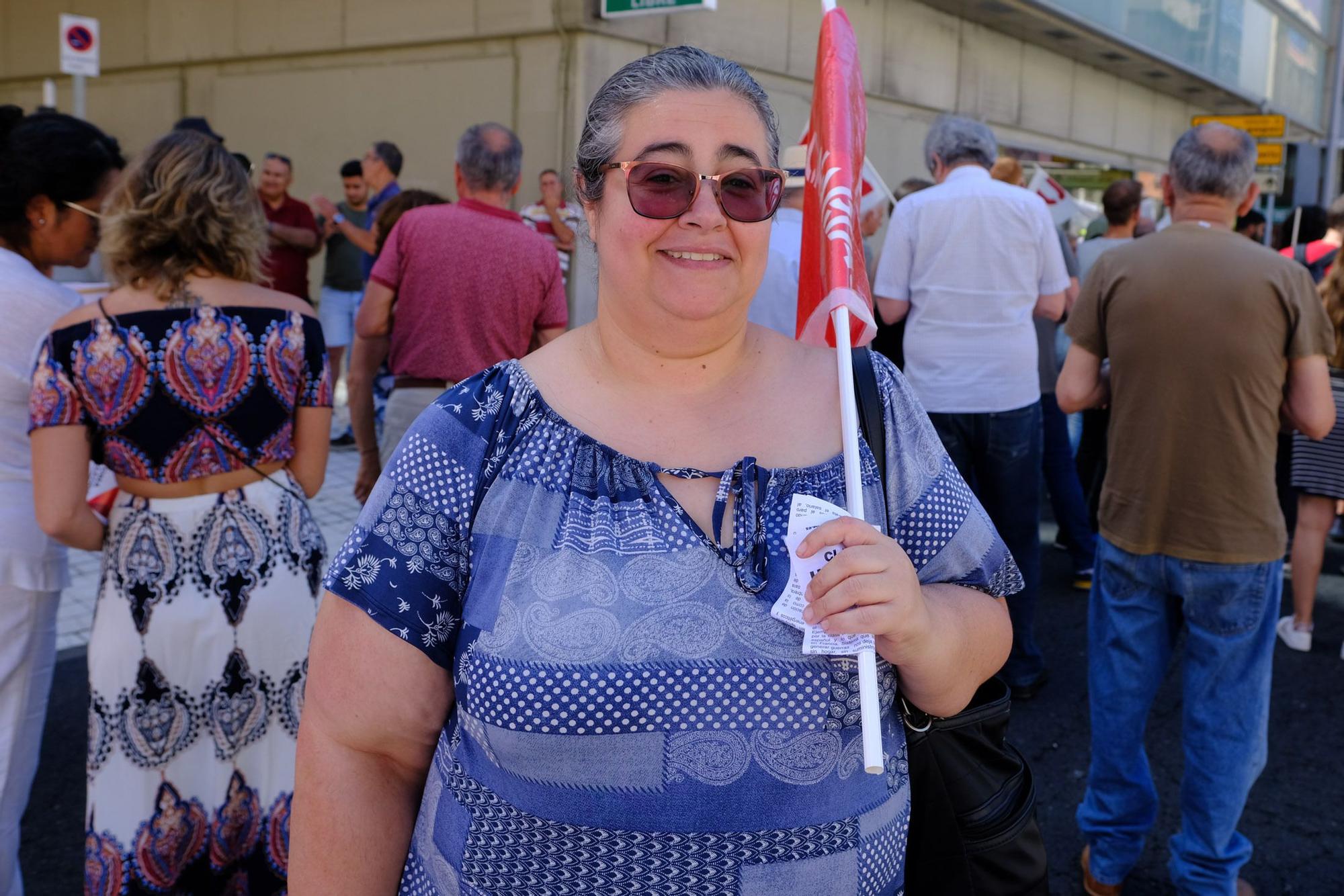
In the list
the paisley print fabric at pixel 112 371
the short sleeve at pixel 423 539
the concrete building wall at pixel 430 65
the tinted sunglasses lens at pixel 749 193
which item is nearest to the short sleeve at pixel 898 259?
the paisley print fabric at pixel 112 371

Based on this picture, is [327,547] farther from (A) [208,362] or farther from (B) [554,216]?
(B) [554,216]

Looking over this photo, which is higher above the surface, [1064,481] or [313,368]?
[313,368]

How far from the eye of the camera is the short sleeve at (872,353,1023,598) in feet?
5.53

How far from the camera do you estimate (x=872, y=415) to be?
5.59 feet

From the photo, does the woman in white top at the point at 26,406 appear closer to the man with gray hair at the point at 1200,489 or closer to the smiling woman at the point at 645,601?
the smiling woman at the point at 645,601

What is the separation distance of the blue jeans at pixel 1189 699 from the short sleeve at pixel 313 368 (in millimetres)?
2278

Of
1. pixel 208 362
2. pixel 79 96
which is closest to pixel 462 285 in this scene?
pixel 208 362

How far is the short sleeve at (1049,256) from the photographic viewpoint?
190 inches

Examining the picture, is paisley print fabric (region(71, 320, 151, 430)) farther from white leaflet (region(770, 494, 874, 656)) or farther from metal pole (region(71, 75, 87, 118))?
metal pole (region(71, 75, 87, 118))

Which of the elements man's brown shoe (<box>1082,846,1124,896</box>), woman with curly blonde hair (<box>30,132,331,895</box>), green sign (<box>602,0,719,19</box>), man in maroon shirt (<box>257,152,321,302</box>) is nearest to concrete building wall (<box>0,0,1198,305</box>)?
green sign (<box>602,0,719,19</box>)

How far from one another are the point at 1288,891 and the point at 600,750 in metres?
2.98

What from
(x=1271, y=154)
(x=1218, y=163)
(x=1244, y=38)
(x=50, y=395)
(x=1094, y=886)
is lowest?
(x=1094, y=886)

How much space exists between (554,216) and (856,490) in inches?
326

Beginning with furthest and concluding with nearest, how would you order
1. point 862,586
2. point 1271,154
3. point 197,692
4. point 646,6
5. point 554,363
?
1. point 1271,154
2. point 646,6
3. point 197,692
4. point 554,363
5. point 862,586
